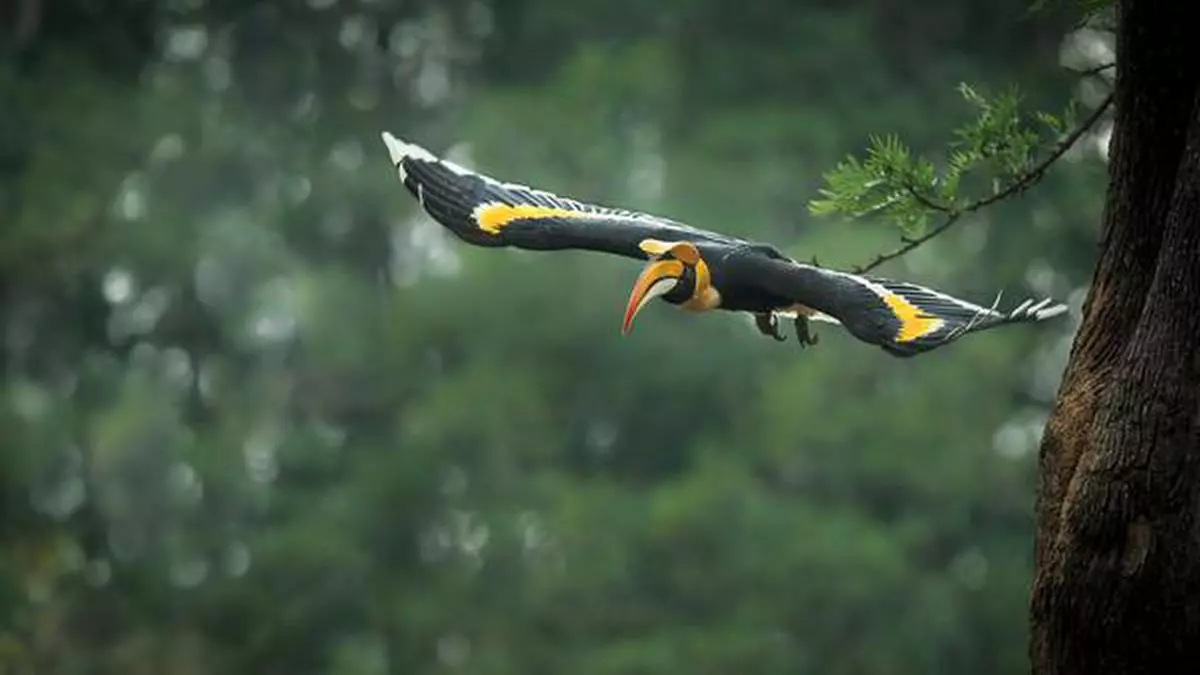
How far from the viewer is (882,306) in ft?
6.02

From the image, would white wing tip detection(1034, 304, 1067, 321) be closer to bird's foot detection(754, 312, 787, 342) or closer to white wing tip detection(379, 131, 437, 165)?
bird's foot detection(754, 312, 787, 342)

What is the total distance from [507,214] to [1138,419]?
0.74 meters

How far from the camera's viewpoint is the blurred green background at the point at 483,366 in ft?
18.4

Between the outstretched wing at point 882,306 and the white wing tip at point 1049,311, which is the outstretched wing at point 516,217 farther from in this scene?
the white wing tip at point 1049,311

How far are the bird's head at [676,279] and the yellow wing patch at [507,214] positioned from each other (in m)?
0.18

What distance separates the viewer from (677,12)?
6.27m

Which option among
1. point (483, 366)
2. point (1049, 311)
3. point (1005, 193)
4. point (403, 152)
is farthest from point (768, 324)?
point (483, 366)

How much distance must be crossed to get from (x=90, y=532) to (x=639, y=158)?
2071mm

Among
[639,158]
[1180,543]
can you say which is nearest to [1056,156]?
[1180,543]

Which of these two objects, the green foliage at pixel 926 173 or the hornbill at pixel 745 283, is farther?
the green foliage at pixel 926 173

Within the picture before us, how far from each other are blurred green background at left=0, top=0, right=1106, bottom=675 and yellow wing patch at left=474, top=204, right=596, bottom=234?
128 inches

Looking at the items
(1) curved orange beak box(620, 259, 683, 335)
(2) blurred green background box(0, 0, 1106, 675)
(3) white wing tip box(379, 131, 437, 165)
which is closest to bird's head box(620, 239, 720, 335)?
(1) curved orange beak box(620, 259, 683, 335)

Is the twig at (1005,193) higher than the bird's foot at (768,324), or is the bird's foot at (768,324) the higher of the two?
the twig at (1005,193)

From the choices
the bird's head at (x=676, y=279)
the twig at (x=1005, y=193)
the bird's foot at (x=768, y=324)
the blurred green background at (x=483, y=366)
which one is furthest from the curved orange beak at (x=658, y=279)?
the blurred green background at (x=483, y=366)
